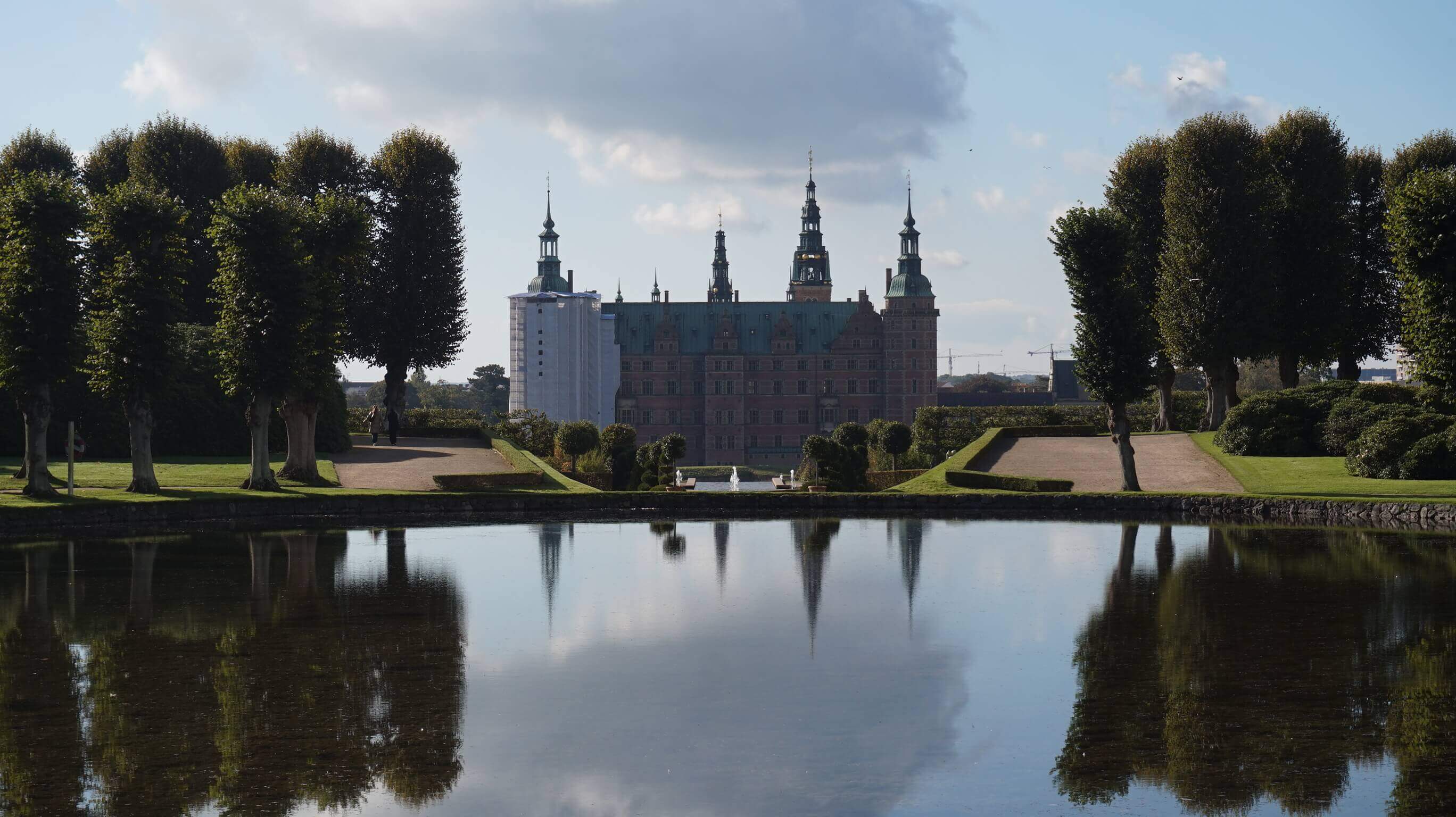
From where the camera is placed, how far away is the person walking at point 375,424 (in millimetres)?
48156

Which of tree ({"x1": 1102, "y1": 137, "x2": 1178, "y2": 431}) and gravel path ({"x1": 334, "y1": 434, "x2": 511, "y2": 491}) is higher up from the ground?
tree ({"x1": 1102, "y1": 137, "x2": 1178, "y2": 431})

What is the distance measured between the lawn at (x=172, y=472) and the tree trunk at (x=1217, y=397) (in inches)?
1160

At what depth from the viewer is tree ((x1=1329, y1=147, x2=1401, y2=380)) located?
48.2 meters

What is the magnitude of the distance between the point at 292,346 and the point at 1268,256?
102ft

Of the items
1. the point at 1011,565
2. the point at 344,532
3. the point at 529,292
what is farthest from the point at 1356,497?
the point at 529,292

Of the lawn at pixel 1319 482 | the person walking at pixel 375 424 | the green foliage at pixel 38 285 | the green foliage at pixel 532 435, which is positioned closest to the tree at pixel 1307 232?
the lawn at pixel 1319 482

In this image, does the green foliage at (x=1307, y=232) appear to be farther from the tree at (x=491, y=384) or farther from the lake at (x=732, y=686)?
the tree at (x=491, y=384)

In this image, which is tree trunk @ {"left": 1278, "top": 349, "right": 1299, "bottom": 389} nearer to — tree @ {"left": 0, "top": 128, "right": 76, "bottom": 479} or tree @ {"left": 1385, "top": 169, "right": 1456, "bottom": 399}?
tree @ {"left": 1385, "top": 169, "right": 1456, "bottom": 399}

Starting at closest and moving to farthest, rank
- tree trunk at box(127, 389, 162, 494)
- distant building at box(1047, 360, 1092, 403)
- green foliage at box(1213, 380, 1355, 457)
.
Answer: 1. tree trunk at box(127, 389, 162, 494)
2. green foliage at box(1213, 380, 1355, 457)
3. distant building at box(1047, 360, 1092, 403)

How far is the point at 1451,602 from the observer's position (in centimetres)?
1744

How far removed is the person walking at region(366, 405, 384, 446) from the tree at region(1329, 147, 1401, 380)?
108 ft

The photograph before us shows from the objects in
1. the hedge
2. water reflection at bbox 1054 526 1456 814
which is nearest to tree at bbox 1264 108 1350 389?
the hedge

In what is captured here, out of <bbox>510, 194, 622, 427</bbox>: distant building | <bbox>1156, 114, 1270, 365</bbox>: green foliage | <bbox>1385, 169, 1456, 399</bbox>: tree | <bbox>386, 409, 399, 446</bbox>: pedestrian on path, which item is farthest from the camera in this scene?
<bbox>510, 194, 622, 427</bbox>: distant building

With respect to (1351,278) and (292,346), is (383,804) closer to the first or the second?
(292,346)
